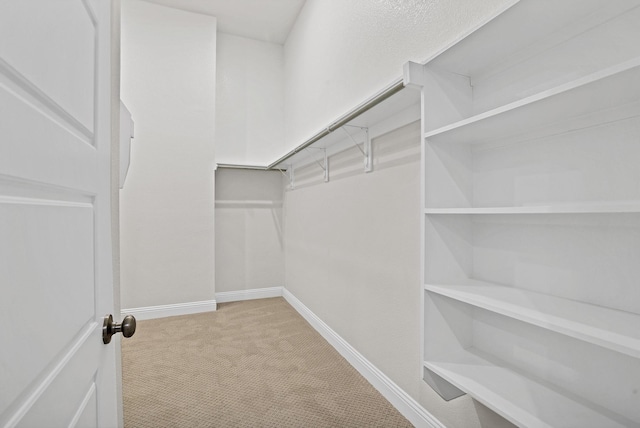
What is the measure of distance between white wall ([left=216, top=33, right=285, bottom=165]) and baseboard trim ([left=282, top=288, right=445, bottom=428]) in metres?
2.18

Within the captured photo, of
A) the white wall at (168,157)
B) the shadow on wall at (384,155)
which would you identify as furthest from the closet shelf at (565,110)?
the white wall at (168,157)

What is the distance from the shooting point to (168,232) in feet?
10.7

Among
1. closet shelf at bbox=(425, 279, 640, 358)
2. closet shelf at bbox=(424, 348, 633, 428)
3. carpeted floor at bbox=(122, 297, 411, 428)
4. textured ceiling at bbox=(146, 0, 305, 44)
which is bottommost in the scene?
carpeted floor at bbox=(122, 297, 411, 428)

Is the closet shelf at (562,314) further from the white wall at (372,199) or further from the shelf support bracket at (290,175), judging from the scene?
the shelf support bracket at (290,175)

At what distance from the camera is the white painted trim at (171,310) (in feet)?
10.2

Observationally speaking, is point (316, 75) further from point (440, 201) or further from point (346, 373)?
point (346, 373)

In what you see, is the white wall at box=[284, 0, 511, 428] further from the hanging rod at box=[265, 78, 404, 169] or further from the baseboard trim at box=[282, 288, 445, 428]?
the hanging rod at box=[265, 78, 404, 169]

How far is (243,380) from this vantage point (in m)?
2.01

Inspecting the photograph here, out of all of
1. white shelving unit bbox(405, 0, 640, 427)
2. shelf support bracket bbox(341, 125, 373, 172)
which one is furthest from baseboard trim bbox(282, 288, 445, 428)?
shelf support bracket bbox(341, 125, 373, 172)

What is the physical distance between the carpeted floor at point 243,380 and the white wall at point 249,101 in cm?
202

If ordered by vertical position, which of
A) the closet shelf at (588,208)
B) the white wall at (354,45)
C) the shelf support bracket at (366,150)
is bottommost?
the closet shelf at (588,208)

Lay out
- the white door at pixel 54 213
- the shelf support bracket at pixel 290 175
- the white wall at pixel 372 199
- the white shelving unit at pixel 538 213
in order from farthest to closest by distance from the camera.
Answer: the shelf support bracket at pixel 290 175 → the white wall at pixel 372 199 → the white shelving unit at pixel 538 213 → the white door at pixel 54 213

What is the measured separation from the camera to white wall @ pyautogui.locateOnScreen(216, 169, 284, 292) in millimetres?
3656

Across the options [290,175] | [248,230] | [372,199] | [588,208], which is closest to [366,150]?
[372,199]
